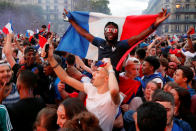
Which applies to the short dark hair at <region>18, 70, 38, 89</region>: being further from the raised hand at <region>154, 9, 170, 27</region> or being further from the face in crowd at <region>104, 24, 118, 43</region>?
the raised hand at <region>154, 9, 170, 27</region>

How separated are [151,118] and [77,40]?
9.56ft

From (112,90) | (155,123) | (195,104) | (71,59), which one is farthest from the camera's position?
(71,59)

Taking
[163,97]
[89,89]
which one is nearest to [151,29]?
[163,97]

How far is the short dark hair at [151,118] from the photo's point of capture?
2.00m

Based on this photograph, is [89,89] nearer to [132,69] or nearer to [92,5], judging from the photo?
[132,69]

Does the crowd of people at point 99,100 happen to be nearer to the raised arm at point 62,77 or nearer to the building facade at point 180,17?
the raised arm at point 62,77

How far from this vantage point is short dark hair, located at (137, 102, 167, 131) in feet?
6.57

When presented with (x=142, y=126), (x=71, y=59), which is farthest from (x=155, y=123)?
(x=71, y=59)

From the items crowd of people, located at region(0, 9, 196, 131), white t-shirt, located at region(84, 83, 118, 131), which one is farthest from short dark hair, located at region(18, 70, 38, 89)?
white t-shirt, located at region(84, 83, 118, 131)

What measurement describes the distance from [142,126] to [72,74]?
2090 mm

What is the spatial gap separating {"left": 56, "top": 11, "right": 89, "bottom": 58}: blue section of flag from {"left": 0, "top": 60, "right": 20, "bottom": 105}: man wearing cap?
4.71 feet

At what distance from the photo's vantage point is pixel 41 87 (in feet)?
12.9

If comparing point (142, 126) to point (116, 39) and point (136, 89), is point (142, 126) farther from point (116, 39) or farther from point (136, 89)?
point (116, 39)

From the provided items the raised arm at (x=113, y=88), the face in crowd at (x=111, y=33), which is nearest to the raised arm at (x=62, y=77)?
the raised arm at (x=113, y=88)
